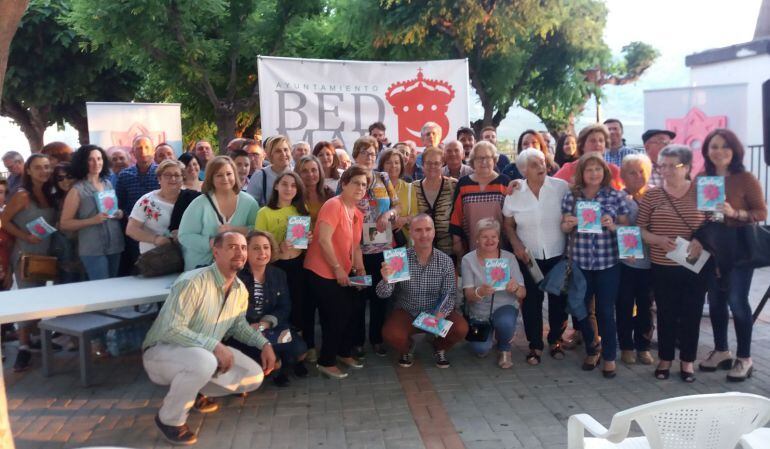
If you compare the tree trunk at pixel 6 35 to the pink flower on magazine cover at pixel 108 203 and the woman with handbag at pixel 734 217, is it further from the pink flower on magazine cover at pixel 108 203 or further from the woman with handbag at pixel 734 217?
the woman with handbag at pixel 734 217

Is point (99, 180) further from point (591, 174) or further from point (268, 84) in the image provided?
point (591, 174)

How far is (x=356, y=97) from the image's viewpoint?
8.75 meters

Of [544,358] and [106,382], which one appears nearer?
[106,382]

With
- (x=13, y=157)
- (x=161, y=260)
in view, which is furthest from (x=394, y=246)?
(x=13, y=157)

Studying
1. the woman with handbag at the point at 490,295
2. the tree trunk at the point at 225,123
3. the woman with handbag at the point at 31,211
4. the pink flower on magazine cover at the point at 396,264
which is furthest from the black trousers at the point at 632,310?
the tree trunk at the point at 225,123

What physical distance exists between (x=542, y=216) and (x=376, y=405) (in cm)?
202

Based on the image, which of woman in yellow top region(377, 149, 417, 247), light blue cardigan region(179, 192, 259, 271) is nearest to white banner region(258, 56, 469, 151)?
woman in yellow top region(377, 149, 417, 247)

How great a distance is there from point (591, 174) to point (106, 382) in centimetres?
425

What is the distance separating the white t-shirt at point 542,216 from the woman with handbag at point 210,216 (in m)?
2.22

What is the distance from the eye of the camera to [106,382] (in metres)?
5.44

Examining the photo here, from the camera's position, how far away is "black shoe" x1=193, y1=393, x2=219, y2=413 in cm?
475

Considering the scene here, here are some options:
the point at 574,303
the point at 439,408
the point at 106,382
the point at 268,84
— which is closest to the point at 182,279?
the point at 106,382

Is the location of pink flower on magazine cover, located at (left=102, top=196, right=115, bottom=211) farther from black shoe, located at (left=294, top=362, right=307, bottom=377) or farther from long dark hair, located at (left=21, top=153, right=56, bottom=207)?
black shoe, located at (left=294, top=362, right=307, bottom=377)

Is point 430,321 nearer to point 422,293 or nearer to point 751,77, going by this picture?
point 422,293
